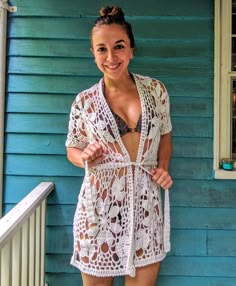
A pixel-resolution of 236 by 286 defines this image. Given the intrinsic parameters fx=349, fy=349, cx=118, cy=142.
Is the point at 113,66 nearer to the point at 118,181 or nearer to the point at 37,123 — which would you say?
the point at 118,181

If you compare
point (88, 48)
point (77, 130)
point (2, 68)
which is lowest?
point (77, 130)

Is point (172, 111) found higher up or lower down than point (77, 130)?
higher up

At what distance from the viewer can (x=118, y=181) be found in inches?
60.6

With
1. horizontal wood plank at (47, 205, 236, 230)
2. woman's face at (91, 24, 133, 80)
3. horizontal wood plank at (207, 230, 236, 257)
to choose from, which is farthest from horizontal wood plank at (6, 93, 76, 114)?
horizontal wood plank at (207, 230, 236, 257)

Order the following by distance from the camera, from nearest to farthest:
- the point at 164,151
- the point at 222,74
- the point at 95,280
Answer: the point at 95,280, the point at 164,151, the point at 222,74

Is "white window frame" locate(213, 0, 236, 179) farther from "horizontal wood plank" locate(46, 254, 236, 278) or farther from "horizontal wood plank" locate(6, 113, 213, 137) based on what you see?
"horizontal wood plank" locate(46, 254, 236, 278)

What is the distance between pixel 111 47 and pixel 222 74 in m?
0.85

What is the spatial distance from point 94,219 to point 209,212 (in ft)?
2.83

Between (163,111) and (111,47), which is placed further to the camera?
(163,111)

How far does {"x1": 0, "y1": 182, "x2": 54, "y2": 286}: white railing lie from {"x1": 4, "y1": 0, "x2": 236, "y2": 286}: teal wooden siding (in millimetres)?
151

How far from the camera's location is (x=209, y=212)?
208cm

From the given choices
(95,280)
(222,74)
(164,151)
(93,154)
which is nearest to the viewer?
(93,154)

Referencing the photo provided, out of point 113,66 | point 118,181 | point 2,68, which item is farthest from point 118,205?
point 2,68

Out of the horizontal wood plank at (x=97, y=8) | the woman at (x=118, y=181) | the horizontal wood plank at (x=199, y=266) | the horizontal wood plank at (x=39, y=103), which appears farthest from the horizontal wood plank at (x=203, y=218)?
the horizontal wood plank at (x=97, y=8)
